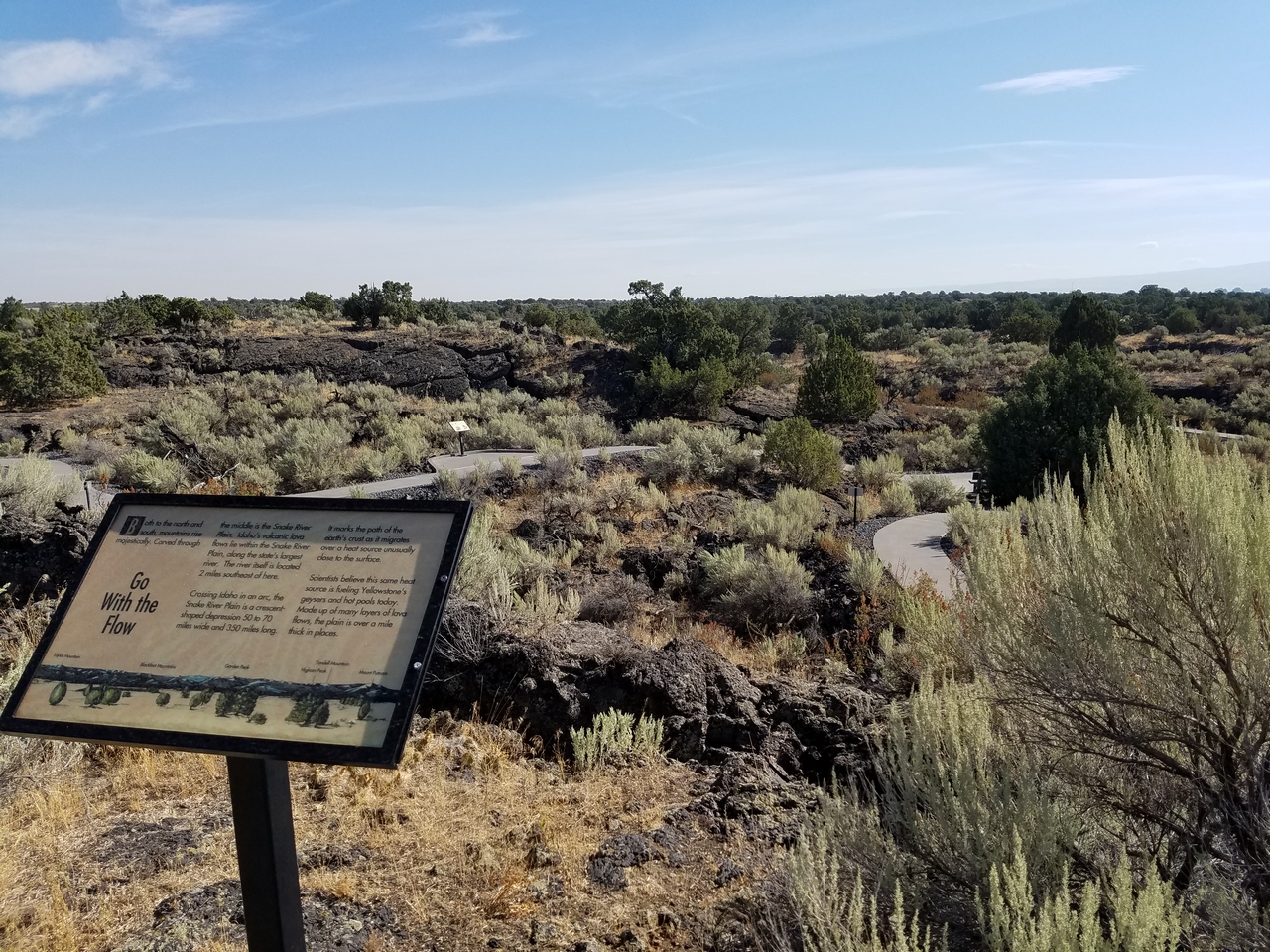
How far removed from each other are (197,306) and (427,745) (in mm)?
34616

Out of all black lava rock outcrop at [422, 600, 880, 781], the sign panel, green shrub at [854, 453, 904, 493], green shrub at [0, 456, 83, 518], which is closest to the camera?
the sign panel

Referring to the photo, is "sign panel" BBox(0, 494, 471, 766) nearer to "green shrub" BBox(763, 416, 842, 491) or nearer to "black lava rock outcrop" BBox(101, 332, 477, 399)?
"green shrub" BBox(763, 416, 842, 491)

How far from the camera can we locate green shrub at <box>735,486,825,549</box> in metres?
12.4

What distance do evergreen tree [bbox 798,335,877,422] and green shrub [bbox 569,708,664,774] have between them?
20520 mm

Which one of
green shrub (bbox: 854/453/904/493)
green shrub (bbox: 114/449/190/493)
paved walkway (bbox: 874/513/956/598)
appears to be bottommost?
paved walkway (bbox: 874/513/956/598)

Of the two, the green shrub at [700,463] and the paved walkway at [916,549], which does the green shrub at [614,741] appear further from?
the green shrub at [700,463]

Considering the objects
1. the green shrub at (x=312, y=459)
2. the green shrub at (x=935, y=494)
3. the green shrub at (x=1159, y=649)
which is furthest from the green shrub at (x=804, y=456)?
the green shrub at (x=1159, y=649)

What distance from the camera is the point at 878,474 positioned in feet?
61.9

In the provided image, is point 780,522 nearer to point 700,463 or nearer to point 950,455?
point 700,463

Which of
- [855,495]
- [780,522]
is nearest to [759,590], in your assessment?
[780,522]

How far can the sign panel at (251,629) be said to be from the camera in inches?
104

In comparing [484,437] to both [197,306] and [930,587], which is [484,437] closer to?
[930,587]

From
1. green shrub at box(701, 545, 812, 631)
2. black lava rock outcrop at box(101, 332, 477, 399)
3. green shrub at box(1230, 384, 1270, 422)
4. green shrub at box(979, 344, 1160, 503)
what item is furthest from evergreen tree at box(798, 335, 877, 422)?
green shrub at box(701, 545, 812, 631)

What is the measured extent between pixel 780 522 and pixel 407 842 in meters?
8.92
